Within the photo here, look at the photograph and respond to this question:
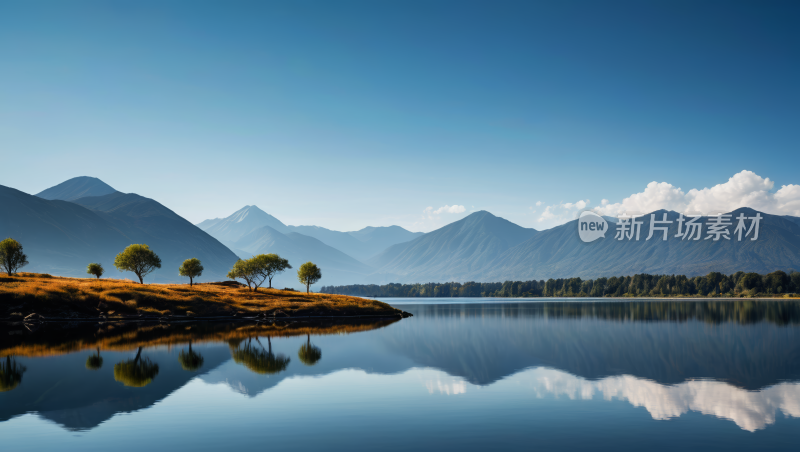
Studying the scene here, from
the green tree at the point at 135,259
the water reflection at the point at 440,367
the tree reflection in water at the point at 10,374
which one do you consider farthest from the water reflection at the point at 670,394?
the green tree at the point at 135,259

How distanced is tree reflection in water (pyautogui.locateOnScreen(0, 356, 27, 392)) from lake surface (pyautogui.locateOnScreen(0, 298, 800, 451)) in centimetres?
18

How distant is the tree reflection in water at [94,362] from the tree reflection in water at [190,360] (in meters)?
6.65

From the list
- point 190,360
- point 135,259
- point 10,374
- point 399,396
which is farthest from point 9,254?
point 399,396

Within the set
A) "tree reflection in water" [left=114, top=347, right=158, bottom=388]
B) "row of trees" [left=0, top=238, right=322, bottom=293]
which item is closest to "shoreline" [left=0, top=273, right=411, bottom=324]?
"row of trees" [left=0, top=238, right=322, bottom=293]

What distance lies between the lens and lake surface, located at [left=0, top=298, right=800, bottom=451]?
2233 centimetres

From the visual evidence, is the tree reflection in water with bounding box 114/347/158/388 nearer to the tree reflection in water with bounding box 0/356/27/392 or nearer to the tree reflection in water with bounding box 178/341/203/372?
the tree reflection in water with bounding box 178/341/203/372

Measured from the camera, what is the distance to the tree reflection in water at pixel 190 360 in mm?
42344

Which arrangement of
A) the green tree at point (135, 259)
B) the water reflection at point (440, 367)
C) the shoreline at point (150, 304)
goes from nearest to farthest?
the water reflection at point (440, 367) → the shoreline at point (150, 304) → the green tree at point (135, 259)

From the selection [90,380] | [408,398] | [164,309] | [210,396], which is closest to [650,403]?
[408,398]

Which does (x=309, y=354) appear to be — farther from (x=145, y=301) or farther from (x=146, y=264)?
(x=146, y=264)

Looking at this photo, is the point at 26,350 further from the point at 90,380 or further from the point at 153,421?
the point at 153,421

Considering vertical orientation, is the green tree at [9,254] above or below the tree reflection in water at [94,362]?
above

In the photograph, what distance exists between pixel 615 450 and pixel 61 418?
27979 millimetres

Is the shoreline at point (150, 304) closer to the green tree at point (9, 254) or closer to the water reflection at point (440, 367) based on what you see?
the green tree at point (9, 254)
